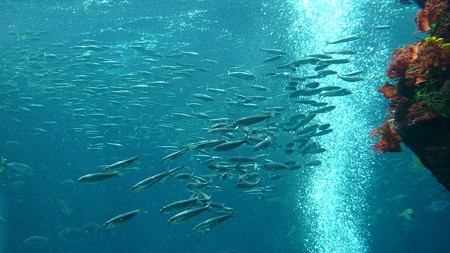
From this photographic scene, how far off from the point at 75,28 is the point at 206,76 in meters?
8.51

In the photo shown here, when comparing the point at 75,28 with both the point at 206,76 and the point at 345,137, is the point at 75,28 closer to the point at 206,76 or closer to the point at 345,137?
the point at 206,76

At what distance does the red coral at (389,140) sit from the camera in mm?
4555

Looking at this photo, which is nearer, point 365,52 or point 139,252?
point 365,52

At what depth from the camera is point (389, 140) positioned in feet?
15.1

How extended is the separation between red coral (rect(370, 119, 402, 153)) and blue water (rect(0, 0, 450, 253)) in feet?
3.44

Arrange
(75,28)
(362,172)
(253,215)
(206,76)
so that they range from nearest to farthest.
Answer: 1. (75,28)
2. (206,76)
3. (362,172)
4. (253,215)

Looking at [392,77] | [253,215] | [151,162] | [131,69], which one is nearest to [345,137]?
[131,69]

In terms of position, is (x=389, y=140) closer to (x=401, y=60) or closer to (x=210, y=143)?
(x=401, y=60)

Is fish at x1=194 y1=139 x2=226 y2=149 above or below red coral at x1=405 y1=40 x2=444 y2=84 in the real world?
below

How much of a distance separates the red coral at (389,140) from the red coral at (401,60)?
0.65 metres

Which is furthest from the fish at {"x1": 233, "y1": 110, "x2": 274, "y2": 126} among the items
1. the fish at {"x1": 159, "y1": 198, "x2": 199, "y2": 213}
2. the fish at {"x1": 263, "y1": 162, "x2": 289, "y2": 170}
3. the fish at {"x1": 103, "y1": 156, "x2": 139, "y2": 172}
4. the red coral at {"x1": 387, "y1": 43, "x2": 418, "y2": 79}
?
the red coral at {"x1": 387, "y1": 43, "x2": 418, "y2": 79}

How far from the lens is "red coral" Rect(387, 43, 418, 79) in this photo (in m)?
4.14

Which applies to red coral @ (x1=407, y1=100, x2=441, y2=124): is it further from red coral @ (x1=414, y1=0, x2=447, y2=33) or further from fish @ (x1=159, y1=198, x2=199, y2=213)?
fish @ (x1=159, y1=198, x2=199, y2=213)

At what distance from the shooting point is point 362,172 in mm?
32531
